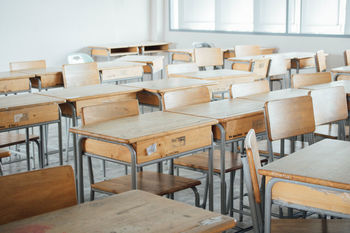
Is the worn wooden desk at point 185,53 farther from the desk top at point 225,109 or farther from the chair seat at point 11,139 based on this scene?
the desk top at point 225,109

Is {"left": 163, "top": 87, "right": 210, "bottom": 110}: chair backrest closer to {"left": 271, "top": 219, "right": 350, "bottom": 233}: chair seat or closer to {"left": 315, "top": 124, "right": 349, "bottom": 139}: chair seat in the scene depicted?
A: {"left": 315, "top": 124, "right": 349, "bottom": 139}: chair seat

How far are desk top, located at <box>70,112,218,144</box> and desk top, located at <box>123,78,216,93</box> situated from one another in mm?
1072

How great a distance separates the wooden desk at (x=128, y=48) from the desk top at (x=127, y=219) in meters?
7.70

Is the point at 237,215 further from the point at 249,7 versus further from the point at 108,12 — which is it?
the point at 108,12

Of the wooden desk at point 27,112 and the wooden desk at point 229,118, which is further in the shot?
the wooden desk at point 27,112

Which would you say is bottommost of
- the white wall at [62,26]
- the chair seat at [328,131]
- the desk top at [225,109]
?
the chair seat at [328,131]

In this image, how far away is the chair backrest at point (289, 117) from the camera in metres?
2.87

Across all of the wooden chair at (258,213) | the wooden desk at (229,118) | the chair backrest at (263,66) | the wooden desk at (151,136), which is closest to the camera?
the wooden chair at (258,213)

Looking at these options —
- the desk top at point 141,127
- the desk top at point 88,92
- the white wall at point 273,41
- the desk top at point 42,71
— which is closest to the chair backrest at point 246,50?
the white wall at point 273,41

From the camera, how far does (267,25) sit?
29.3 ft

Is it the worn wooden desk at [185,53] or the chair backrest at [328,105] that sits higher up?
the worn wooden desk at [185,53]

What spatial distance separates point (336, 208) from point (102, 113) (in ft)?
5.49

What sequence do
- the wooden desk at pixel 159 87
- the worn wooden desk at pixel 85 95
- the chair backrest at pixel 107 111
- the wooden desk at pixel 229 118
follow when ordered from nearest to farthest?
the chair backrest at pixel 107 111 → the wooden desk at pixel 229 118 → the worn wooden desk at pixel 85 95 → the wooden desk at pixel 159 87

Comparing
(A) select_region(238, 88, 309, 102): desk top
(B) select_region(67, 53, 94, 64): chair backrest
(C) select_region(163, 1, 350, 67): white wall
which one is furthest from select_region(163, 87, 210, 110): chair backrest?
A: (C) select_region(163, 1, 350, 67): white wall
